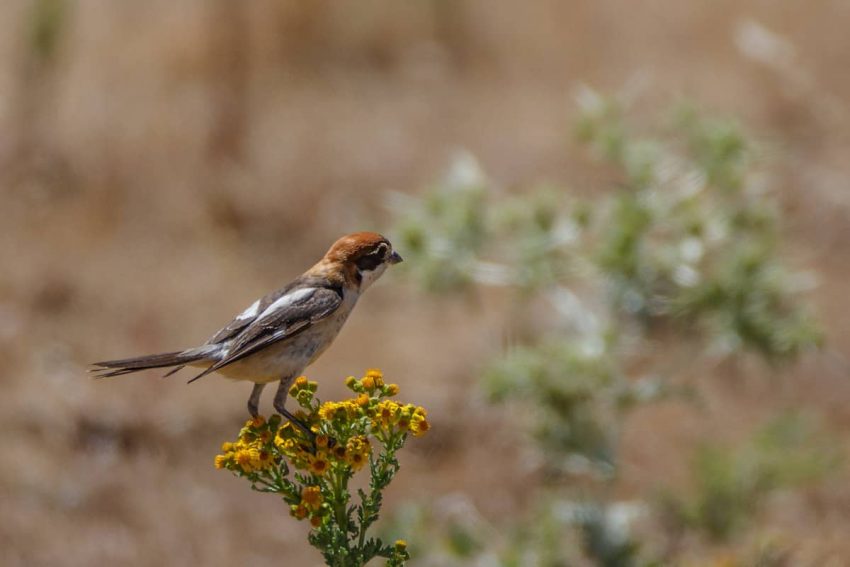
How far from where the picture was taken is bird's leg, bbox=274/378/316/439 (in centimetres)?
390

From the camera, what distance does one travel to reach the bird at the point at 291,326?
4.38 meters

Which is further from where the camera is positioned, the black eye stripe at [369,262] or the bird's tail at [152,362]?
the black eye stripe at [369,262]

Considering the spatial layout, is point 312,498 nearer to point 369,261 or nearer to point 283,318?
point 283,318

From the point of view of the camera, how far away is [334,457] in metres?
3.79

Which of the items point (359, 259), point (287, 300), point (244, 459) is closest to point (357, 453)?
point (244, 459)

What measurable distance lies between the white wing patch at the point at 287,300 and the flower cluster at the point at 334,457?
0.64 meters

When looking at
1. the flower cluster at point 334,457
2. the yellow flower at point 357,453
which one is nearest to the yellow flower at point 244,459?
the flower cluster at point 334,457

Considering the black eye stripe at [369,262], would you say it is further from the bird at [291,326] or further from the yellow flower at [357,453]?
the yellow flower at [357,453]

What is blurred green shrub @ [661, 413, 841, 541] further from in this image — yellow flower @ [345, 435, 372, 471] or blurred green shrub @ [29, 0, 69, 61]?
blurred green shrub @ [29, 0, 69, 61]

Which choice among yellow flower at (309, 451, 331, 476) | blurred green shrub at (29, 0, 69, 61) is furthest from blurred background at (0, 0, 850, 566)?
yellow flower at (309, 451, 331, 476)

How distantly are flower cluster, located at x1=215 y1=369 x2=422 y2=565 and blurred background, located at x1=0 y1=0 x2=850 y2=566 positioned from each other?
412 centimetres

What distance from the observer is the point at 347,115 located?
12.3 meters

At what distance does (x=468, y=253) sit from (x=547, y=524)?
1.70 meters

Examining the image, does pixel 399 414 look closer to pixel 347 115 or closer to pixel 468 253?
pixel 468 253
